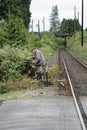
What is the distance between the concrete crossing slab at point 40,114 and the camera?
10.4 metres

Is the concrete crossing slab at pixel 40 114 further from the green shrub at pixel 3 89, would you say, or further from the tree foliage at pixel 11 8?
the tree foliage at pixel 11 8

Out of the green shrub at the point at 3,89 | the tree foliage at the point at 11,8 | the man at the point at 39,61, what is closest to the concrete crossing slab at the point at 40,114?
the green shrub at the point at 3,89

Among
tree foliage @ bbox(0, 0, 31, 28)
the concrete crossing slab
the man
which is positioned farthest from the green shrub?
tree foliage @ bbox(0, 0, 31, 28)

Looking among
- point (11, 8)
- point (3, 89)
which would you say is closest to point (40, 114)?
point (3, 89)

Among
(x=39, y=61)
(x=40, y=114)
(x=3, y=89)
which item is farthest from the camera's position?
(x=39, y=61)

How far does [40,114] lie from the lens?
11.9 metres

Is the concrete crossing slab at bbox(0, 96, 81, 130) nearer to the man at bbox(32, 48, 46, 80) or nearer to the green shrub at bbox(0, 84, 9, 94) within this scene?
the green shrub at bbox(0, 84, 9, 94)

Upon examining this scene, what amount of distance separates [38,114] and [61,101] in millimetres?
2744

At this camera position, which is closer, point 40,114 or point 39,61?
point 40,114

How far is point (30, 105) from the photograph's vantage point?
13.6 meters

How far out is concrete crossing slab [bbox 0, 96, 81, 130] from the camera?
10.4m

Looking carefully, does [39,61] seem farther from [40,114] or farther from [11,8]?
[11,8]

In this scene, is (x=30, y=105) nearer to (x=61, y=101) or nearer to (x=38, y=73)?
(x=61, y=101)

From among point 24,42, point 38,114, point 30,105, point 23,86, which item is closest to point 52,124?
point 38,114
